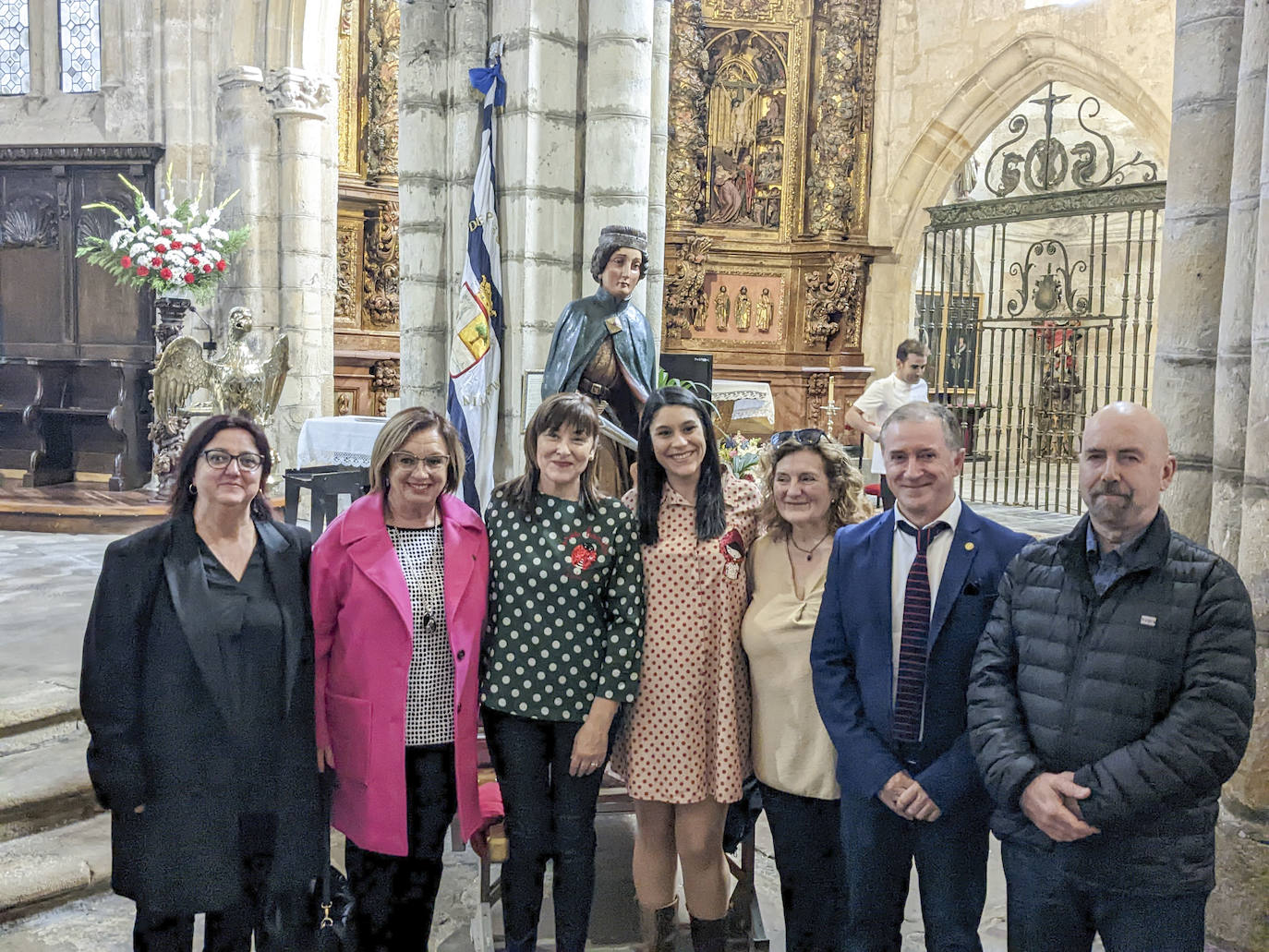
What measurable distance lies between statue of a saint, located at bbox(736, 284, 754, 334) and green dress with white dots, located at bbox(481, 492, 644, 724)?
839 centimetres

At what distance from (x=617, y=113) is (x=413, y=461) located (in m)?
3.14

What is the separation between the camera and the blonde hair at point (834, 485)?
2.39 metres

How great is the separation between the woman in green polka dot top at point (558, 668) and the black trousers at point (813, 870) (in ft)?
1.38

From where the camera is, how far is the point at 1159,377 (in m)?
3.16

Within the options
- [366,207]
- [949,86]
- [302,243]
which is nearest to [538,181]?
[302,243]

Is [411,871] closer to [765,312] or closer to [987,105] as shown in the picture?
[765,312]

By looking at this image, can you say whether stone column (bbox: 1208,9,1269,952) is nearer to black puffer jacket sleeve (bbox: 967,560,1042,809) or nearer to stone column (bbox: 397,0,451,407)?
black puffer jacket sleeve (bbox: 967,560,1042,809)

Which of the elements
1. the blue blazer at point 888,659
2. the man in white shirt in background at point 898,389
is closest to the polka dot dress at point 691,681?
the blue blazer at point 888,659

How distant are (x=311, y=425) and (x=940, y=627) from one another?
5756mm

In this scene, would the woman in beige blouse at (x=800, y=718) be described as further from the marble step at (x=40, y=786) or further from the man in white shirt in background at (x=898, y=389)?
the man in white shirt in background at (x=898, y=389)

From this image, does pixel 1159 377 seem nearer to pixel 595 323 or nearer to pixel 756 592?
pixel 756 592

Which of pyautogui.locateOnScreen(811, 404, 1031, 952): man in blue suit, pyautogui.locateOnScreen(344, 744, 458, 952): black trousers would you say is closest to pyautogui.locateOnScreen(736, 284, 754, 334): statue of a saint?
pyautogui.locateOnScreen(811, 404, 1031, 952): man in blue suit

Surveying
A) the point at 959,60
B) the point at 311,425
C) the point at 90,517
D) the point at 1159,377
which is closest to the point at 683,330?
the point at 959,60

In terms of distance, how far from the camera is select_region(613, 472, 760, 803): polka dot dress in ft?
7.79
